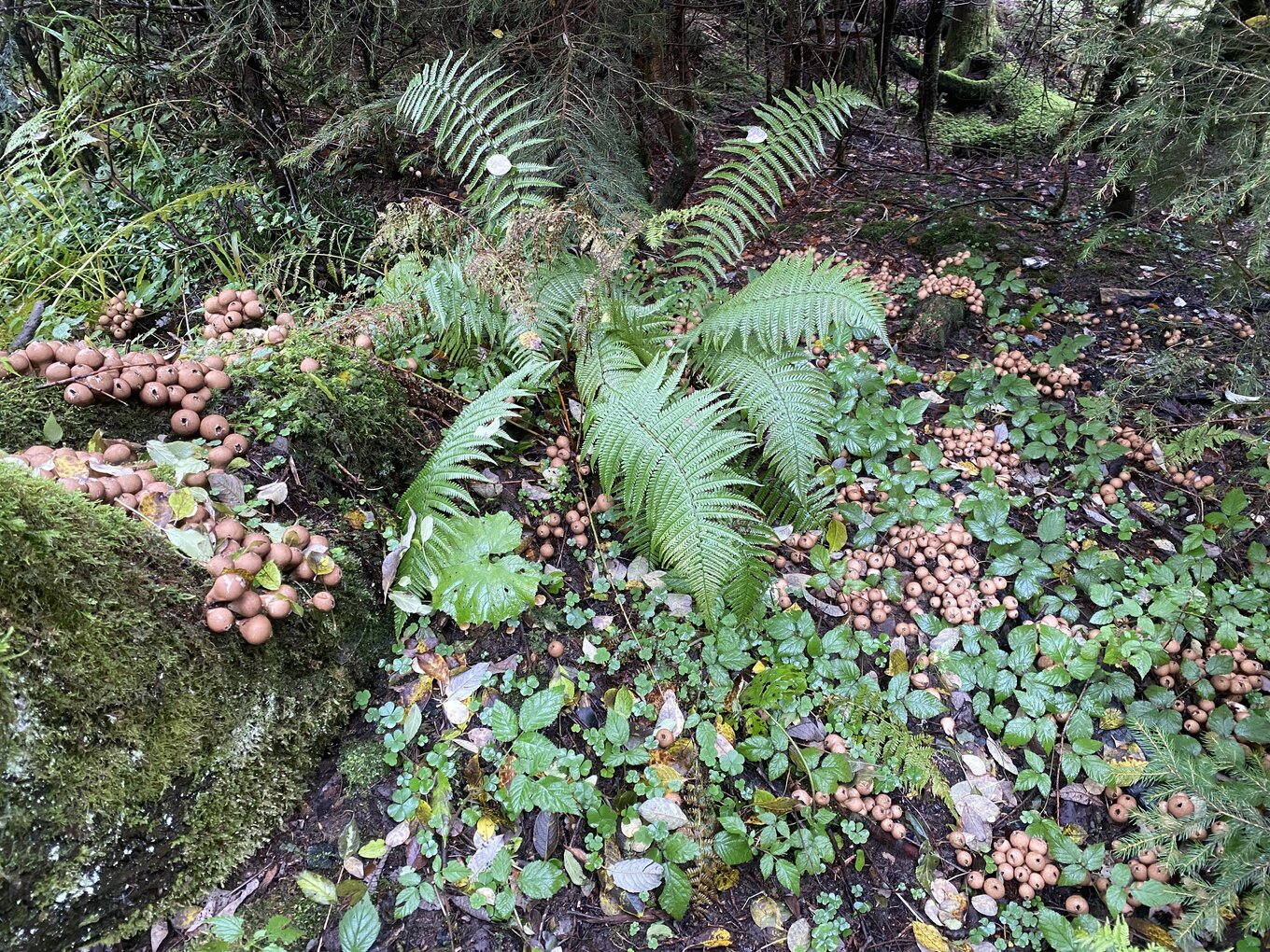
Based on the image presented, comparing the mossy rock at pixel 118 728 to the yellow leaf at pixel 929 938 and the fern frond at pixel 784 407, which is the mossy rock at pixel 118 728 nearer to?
the fern frond at pixel 784 407

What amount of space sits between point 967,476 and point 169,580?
337 centimetres

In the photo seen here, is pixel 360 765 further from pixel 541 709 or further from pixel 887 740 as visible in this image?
pixel 887 740

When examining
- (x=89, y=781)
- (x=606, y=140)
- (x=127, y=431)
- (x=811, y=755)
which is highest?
(x=606, y=140)

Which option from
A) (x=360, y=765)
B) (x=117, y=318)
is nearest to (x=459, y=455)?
(x=360, y=765)

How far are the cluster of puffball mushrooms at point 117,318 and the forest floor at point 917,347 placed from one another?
2.32m

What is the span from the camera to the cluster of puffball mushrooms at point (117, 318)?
3.49 meters

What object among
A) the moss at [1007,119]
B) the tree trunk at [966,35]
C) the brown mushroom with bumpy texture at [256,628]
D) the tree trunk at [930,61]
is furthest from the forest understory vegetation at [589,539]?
the tree trunk at [966,35]

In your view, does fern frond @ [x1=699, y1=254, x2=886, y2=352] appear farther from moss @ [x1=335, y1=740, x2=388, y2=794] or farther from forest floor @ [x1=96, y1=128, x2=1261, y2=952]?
moss @ [x1=335, y1=740, x2=388, y2=794]

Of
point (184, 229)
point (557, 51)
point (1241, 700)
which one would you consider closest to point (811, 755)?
point (1241, 700)

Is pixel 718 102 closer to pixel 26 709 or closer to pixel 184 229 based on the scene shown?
pixel 184 229

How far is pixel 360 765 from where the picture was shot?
2.19 m

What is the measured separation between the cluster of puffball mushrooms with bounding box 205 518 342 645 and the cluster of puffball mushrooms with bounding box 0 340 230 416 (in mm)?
642

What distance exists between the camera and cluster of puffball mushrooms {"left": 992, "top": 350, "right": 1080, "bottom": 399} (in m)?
3.65

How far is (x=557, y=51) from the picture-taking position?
12.4 ft
